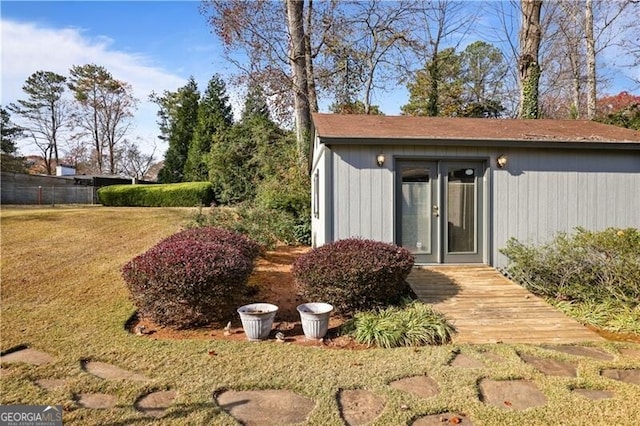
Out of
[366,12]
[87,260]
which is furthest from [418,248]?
[366,12]

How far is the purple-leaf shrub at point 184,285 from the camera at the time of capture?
4555 mm

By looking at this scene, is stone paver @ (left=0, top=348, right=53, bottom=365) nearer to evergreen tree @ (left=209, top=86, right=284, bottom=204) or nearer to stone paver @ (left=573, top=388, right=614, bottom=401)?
stone paver @ (left=573, top=388, right=614, bottom=401)

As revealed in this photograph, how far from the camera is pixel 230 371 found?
11.5 ft

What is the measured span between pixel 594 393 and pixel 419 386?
4.71 ft

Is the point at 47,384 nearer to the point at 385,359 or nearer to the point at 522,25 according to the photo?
the point at 385,359

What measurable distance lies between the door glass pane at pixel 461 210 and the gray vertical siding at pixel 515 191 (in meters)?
0.26

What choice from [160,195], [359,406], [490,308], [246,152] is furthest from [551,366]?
[160,195]

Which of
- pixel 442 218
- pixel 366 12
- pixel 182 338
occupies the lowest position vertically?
pixel 182 338

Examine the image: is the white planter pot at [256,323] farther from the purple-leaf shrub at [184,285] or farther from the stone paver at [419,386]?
the stone paver at [419,386]

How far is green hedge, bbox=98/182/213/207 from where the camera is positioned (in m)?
18.2

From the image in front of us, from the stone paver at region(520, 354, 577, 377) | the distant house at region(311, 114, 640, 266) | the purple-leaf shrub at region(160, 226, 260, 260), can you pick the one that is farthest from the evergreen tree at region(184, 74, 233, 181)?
the stone paver at region(520, 354, 577, 377)

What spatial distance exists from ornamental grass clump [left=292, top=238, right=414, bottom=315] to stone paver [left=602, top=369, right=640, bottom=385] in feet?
7.86

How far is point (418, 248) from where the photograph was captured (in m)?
7.06

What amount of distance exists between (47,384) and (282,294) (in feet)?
11.3
